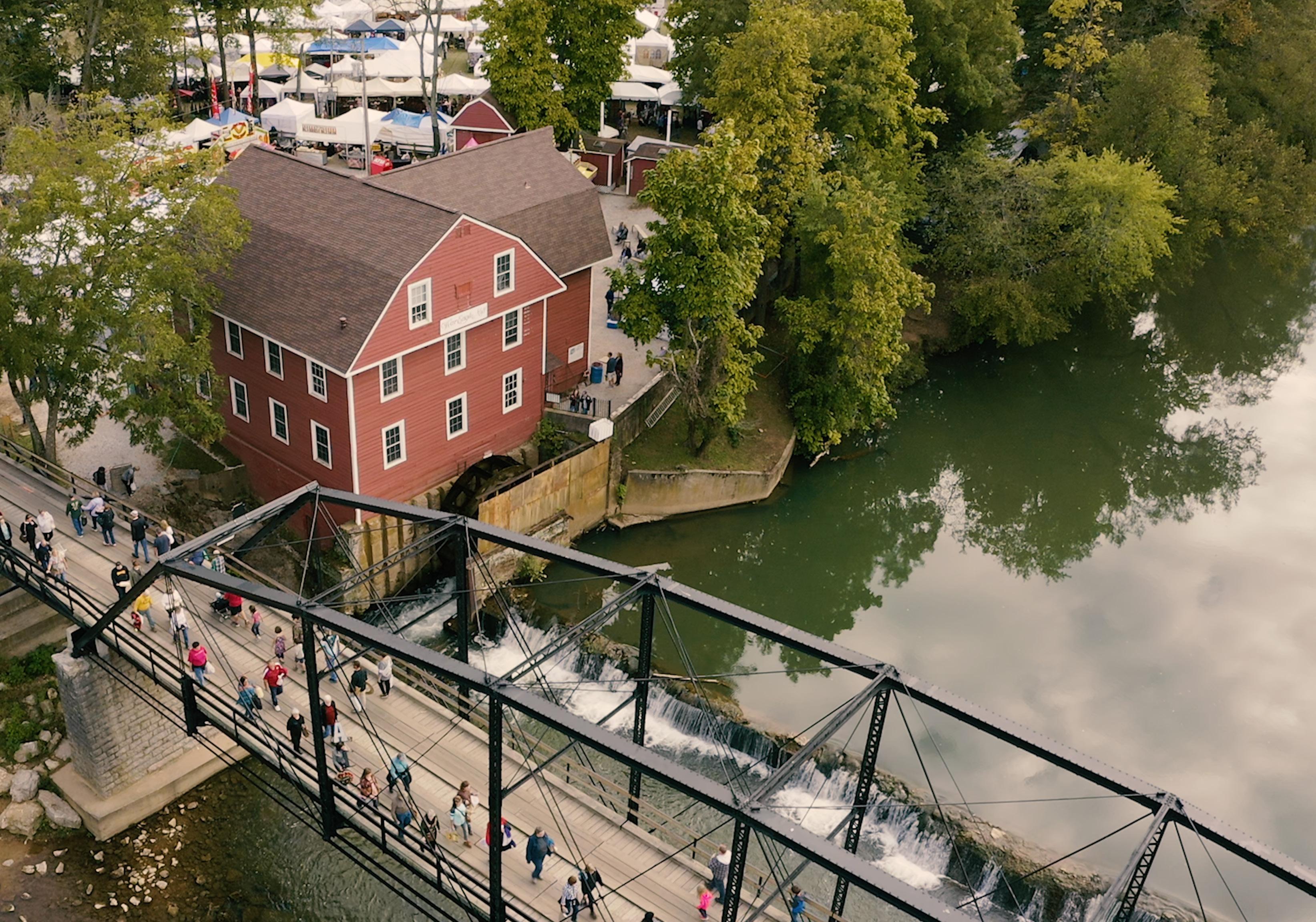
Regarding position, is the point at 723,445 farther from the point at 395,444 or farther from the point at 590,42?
the point at 590,42

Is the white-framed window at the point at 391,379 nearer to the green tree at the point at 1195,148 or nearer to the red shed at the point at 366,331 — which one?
the red shed at the point at 366,331

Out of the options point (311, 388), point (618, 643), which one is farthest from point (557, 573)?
point (311, 388)

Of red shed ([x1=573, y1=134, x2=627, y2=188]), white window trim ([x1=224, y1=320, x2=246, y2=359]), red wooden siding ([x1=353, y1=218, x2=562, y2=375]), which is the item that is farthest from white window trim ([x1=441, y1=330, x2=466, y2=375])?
red shed ([x1=573, y1=134, x2=627, y2=188])

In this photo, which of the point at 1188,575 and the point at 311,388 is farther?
the point at 1188,575

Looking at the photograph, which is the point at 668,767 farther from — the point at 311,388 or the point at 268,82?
the point at 268,82

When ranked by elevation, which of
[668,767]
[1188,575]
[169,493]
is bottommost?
[1188,575]

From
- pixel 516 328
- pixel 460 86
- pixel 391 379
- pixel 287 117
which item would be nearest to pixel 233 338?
pixel 391 379

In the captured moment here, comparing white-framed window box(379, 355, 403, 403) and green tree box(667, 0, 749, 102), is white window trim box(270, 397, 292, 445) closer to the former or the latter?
white-framed window box(379, 355, 403, 403)

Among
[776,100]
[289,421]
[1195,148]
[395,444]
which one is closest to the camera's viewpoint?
[395,444]
